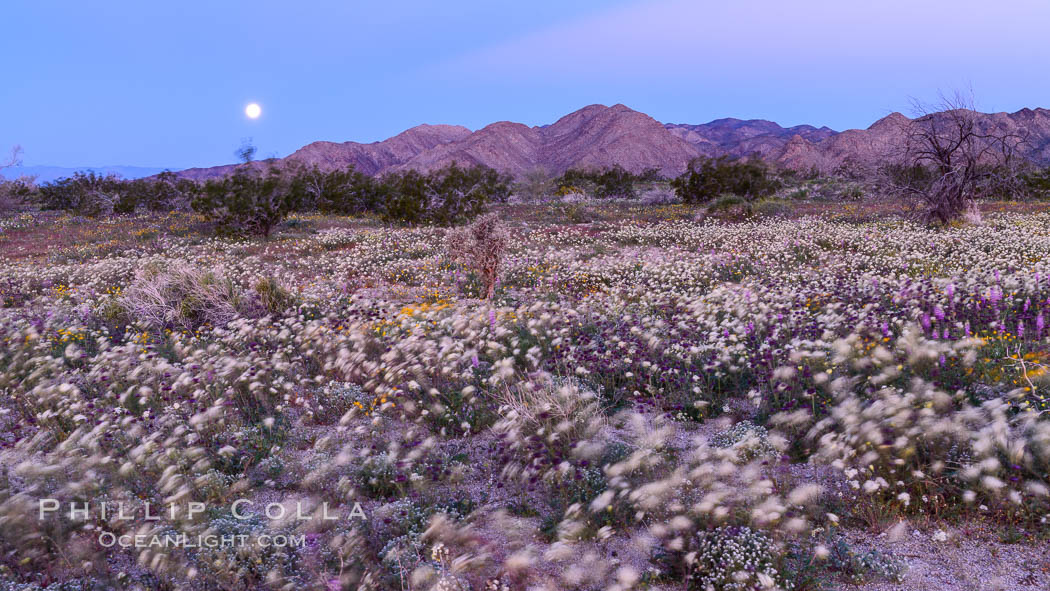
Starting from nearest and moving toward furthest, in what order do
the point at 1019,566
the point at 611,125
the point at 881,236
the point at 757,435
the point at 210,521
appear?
the point at 1019,566 → the point at 210,521 → the point at 757,435 → the point at 881,236 → the point at 611,125

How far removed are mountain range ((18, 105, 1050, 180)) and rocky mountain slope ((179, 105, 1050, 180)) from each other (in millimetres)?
202

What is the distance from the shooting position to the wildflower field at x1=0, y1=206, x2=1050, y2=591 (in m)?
3.01

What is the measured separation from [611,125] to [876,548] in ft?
454

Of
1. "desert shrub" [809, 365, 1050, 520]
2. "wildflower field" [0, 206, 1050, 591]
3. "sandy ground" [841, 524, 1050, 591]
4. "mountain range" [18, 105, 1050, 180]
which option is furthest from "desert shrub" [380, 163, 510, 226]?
"mountain range" [18, 105, 1050, 180]

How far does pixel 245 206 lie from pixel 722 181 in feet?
80.3

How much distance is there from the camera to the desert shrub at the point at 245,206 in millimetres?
20750

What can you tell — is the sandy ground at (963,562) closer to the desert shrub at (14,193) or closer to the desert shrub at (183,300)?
the desert shrub at (183,300)

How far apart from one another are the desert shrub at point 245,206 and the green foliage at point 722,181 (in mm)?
21596

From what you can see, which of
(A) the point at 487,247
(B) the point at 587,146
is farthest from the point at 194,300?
(B) the point at 587,146

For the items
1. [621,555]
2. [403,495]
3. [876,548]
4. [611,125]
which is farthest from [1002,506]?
[611,125]

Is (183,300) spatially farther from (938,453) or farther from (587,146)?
(587,146)

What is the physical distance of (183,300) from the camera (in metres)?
8.31

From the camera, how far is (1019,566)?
2.82 meters

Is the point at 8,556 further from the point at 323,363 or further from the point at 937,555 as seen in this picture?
the point at 937,555
